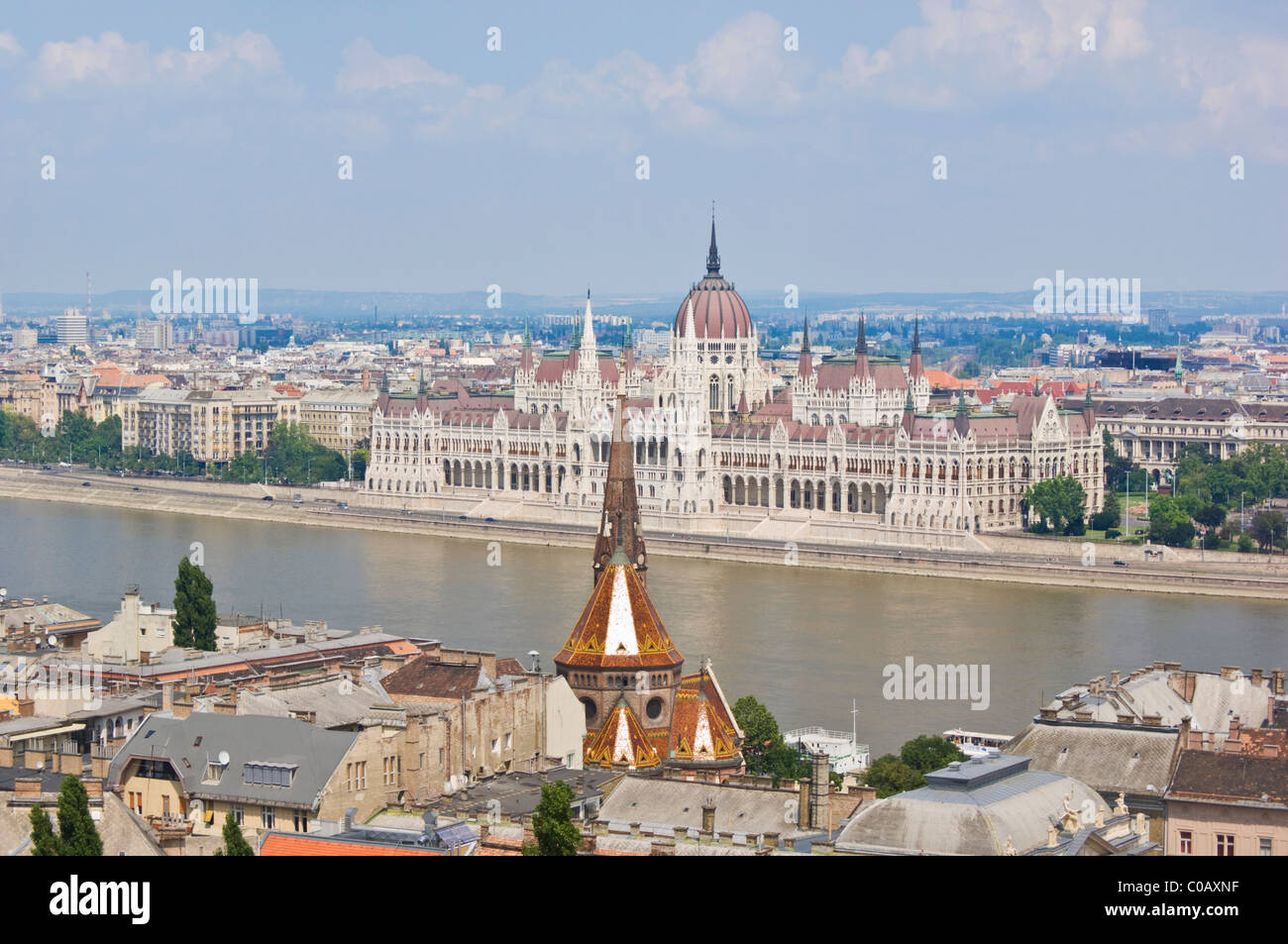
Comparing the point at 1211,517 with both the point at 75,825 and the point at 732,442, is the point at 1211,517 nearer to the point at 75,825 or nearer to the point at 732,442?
the point at 732,442

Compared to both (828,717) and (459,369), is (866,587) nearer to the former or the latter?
(828,717)

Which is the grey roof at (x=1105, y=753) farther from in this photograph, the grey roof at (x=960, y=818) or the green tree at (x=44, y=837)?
the green tree at (x=44, y=837)

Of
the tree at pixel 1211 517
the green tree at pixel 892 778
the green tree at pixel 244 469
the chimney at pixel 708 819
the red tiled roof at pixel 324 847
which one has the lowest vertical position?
the green tree at pixel 244 469

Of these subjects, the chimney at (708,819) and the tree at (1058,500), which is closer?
the chimney at (708,819)

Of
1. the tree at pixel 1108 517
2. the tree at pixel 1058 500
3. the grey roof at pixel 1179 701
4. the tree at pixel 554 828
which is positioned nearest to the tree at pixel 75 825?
the tree at pixel 554 828

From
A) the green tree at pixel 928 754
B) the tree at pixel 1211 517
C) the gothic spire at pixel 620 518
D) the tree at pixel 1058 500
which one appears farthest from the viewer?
the tree at pixel 1058 500

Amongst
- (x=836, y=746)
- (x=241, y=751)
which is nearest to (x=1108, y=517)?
(x=836, y=746)
